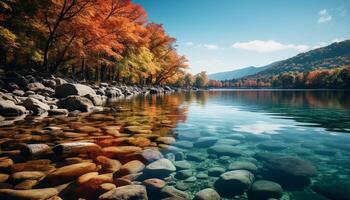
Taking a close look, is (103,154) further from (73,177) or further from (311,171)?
(311,171)

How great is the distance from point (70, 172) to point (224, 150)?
9.55 ft

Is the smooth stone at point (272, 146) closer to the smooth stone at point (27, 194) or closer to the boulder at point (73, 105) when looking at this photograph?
the smooth stone at point (27, 194)

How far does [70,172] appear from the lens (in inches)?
138

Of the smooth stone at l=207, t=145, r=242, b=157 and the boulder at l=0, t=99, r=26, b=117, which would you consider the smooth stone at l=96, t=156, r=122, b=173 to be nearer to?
the smooth stone at l=207, t=145, r=242, b=157

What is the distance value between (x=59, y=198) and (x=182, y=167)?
6.17 ft

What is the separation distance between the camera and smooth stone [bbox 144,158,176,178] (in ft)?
12.0

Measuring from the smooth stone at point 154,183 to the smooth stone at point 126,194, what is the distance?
28 cm

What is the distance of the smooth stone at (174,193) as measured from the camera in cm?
301

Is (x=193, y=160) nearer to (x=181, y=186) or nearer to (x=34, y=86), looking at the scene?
(x=181, y=186)

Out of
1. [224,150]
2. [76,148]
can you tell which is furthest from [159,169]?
[76,148]

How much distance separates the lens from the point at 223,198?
3.02 m

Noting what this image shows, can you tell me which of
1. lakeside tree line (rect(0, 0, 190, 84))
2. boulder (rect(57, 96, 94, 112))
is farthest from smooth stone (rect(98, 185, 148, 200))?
lakeside tree line (rect(0, 0, 190, 84))

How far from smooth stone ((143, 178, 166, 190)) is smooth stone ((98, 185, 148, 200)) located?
0.28m

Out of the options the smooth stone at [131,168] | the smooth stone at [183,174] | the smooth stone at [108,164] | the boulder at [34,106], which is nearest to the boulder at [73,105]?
the boulder at [34,106]
